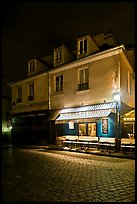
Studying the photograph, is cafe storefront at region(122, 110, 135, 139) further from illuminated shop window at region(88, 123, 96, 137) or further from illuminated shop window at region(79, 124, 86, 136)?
illuminated shop window at region(79, 124, 86, 136)

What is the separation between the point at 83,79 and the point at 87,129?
415 cm

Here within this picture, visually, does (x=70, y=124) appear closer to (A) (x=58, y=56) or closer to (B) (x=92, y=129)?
(B) (x=92, y=129)

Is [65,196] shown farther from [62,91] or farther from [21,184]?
[62,91]

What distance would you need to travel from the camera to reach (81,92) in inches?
773

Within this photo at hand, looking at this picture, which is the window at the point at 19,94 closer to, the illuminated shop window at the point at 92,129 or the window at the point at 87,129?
the window at the point at 87,129

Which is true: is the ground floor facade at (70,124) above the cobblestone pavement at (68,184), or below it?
above

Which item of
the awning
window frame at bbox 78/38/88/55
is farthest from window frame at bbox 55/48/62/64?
the awning

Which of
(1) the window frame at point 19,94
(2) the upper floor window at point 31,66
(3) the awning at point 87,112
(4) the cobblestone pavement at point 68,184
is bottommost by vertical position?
(4) the cobblestone pavement at point 68,184

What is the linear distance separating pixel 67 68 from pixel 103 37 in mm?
4874

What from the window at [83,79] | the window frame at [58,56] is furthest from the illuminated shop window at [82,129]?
the window frame at [58,56]

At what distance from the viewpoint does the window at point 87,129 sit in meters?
18.5

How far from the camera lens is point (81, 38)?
1986cm

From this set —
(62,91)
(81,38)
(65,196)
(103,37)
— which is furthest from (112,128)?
(65,196)

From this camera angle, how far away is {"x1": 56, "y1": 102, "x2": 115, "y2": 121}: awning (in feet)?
53.5
